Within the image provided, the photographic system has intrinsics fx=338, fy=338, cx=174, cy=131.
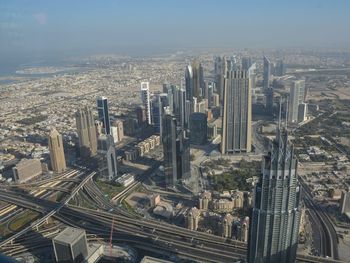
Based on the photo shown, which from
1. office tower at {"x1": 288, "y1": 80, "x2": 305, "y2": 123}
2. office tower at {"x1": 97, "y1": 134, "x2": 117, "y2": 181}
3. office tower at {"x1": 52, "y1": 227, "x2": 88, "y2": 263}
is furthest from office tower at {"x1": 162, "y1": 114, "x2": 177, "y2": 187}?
office tower at {"x1": 288, "y1": 80, "x2": 305, "y2": 123}

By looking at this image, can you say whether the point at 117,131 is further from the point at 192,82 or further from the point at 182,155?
the point at 192,82

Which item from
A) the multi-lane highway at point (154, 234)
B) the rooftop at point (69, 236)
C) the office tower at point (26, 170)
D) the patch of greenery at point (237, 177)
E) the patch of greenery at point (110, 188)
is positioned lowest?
the multi-lane highway at point (154, 234)

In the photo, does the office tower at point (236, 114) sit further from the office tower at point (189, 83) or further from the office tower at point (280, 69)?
the office tower at point (280, 69)

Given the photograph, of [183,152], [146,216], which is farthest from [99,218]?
[183,152]

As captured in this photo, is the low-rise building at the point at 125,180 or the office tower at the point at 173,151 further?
the low-rise building at the point at 125,180

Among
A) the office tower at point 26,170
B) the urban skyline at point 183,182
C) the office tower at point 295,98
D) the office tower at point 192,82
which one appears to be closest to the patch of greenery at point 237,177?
the urban skyline at point 183,182

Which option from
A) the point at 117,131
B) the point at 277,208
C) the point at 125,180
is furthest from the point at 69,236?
the point at 117,131

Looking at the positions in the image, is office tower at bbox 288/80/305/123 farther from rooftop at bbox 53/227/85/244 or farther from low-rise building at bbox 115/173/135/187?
rooftop at bbox 53/227/85/244
